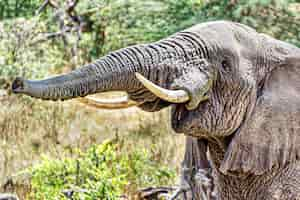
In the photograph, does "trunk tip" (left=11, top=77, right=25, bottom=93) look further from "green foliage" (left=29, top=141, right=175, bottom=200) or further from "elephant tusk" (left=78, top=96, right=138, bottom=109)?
"green foliage" (left=29, top=141, right=175, bottom=200)

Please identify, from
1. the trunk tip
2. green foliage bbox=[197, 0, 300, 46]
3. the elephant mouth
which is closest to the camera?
the trunk tip

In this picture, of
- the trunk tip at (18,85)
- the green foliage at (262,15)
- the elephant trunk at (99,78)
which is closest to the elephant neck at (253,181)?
the elephant trunk at (99,78)

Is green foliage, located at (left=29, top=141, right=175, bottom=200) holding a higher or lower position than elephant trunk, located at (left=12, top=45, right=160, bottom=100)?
lower

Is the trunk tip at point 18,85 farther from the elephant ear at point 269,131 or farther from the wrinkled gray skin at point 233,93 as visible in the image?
the elephant ear at point 269,131

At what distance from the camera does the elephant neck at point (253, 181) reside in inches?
109

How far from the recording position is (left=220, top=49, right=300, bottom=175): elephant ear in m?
2.66

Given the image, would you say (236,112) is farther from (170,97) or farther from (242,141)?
(170,97)

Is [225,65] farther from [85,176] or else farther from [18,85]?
[85,176]

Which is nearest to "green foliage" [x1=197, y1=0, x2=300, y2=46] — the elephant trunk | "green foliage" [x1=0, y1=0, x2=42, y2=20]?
"green foliage" [x1=0, y1=0, x2=42, y2=20]

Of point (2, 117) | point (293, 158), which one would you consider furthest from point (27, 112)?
point (293, 158)

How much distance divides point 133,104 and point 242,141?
429 millimetres

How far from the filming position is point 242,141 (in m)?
2.65

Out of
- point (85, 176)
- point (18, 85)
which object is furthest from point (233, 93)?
point (85, 176)

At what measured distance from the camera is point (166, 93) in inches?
90.4
